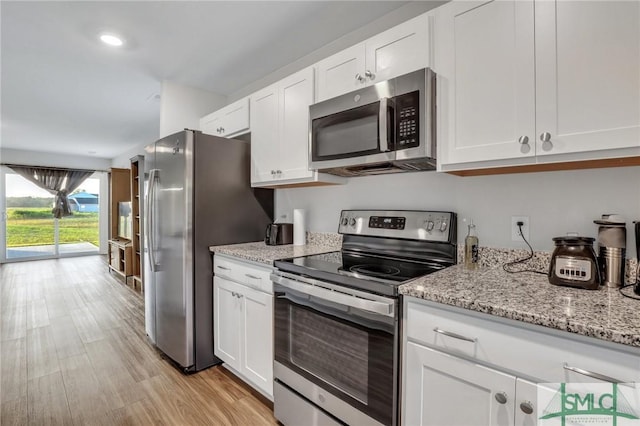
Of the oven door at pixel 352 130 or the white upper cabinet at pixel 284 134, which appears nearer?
the oven door at pixel 352 130

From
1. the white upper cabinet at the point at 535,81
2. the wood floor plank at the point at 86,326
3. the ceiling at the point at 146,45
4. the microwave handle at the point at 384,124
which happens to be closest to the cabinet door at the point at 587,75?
the white upper cabinet at the point at 535,81

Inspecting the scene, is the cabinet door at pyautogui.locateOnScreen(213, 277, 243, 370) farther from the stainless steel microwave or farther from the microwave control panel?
the microwave control panel

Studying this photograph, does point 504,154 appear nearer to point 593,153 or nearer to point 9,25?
point 593,153

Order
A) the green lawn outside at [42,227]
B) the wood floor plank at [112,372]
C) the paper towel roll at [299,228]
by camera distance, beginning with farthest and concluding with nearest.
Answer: the green lawn outside at [42,227]
the paper towel roll at [299,228]
the wood floor plank at [112,372]

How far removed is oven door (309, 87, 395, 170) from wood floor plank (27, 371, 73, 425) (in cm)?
212

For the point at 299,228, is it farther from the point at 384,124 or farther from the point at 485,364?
the point at 485,364

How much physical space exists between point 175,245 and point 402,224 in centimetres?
166

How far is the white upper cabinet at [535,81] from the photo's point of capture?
1044 mm

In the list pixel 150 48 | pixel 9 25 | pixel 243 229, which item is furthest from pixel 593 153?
pixel 9 25

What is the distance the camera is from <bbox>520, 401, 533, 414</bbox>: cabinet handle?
926 millimetres

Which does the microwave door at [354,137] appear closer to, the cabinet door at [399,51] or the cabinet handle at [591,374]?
the cabinet door at [399,51]

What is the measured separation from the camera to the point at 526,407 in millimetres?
933

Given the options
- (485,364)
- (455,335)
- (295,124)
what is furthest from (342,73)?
(485,364)

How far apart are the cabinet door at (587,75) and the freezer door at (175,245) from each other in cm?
210
